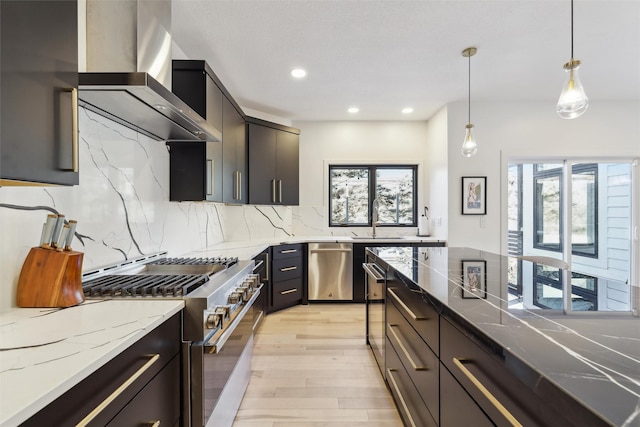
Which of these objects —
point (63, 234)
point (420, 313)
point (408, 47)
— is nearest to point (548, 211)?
point (408, 47)

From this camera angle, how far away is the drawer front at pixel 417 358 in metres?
1.25

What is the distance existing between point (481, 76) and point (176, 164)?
303cm

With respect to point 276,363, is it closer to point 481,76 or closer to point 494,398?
point 494,398

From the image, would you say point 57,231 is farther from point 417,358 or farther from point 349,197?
point 349,197

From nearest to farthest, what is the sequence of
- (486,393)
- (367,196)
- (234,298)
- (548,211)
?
(486,393), (234,298), (548,211), (367,196)

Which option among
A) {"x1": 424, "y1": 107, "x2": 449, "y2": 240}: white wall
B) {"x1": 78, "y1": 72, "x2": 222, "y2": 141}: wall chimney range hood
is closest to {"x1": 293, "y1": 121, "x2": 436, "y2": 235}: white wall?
{"x1": 424, "y1": 107, "x2": 449, "y2": 240}: white wall

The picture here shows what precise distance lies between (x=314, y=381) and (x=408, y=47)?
8.93 ft

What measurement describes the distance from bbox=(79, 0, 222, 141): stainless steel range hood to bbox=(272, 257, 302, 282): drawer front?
7.36 ft

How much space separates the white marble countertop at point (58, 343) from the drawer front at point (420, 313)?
99 centimetres

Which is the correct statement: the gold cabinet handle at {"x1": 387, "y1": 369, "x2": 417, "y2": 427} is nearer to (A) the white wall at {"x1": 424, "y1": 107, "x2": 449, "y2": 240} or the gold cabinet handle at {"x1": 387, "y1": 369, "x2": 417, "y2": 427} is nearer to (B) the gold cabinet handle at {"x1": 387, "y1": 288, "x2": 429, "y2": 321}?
(B) the gold cabinet handle at {"x1": 387, "y1": 288, "x2": 429, "y2": 321}

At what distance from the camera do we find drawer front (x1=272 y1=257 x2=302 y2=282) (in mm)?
3684

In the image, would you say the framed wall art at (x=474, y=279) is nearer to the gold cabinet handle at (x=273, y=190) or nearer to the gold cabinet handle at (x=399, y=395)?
the gold cabinet handle at (x=399, y=395)

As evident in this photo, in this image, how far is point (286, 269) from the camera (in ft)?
12.5

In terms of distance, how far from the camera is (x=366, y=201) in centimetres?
476
